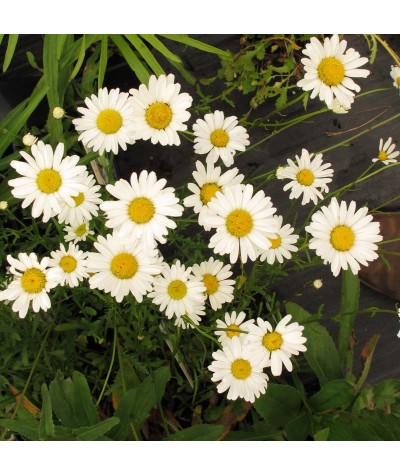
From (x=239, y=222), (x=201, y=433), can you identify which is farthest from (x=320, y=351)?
(x=239, y=222)

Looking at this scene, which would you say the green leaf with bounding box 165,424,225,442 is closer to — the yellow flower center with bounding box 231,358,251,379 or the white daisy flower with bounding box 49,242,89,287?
the yellow flower center with bounding box 231,358,251,379

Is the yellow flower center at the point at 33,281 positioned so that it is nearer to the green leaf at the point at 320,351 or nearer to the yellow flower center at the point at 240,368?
the yellow flower center at the point at 240,368

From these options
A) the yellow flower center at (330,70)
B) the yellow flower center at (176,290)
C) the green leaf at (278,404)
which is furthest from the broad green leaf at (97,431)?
the yellow flower center at (330,70)

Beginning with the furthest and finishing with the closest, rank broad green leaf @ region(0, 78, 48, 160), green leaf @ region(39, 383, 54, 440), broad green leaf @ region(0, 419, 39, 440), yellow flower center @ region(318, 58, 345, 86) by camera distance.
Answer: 1. broad green leaf @ region(0, 78, 48, 160)
2. yellow flower center @ region(318, 58, 345, 86)
3. broad green leaf @ region(0, 419, 39, 440)
4. green leaf @ region(39, 383, 54, 440)

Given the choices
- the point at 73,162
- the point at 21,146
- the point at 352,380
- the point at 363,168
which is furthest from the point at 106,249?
the point at 363,168

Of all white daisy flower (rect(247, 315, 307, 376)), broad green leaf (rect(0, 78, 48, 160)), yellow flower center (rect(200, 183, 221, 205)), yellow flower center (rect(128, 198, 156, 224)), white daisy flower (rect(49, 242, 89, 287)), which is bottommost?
white daisy flower (rect(247, 315, 307, 376))

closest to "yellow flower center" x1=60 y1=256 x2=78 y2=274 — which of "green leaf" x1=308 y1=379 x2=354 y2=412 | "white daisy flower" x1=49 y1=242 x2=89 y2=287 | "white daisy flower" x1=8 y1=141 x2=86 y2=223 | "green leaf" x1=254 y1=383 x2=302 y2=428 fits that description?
"white daisy flower" x1=49 y1=242 x2=89 y2=287

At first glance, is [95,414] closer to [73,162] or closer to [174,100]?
[73,162]

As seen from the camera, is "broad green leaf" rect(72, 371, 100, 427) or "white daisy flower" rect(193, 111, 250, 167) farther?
"white daisy flower" rect(193, 111, 250, 167)
